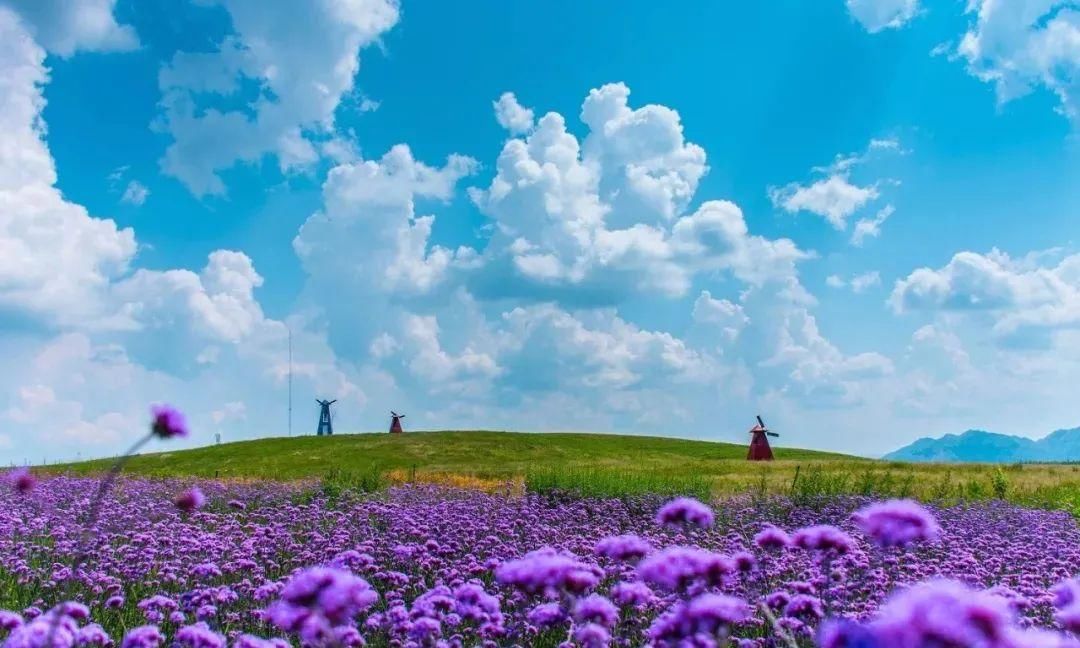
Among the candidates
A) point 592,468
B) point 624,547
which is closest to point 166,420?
point 624,547

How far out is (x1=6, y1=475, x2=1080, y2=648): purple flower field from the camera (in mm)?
3316

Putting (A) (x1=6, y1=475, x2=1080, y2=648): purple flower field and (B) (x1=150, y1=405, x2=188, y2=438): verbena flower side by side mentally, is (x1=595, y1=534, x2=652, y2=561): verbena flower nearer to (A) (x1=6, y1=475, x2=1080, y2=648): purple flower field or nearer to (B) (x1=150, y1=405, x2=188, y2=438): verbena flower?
(A) (x1=6, y1=475, x2=1080, y2=648): purple flower field

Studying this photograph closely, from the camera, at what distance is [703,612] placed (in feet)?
11.5

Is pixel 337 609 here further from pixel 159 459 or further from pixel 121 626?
pixel 159 459

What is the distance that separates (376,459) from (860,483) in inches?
A: 1189

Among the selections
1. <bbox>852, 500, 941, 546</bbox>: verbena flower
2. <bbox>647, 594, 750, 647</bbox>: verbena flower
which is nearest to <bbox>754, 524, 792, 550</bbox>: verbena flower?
<bbox>647, 594, 750, 647</bbox>: verbena flower

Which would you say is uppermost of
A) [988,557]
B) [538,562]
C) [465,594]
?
[538,562]

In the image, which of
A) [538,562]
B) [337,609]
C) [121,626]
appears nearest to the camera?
[337,609]

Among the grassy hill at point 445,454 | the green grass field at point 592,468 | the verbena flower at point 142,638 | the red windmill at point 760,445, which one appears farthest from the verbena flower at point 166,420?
the red windmill at point 760,445

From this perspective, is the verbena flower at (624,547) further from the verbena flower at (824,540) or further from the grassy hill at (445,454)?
the grassy hill at (445,454)

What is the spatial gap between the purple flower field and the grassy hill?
23403mm

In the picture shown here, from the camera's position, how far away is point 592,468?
34094mm

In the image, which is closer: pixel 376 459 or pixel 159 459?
pixel 376 459

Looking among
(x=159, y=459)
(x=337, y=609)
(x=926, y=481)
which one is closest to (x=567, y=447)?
(x=159, y=459)
